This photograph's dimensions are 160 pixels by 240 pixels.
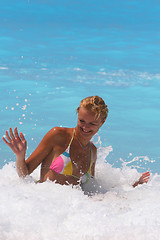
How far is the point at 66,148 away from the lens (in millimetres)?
4586

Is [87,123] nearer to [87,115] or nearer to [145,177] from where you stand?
[87,115]

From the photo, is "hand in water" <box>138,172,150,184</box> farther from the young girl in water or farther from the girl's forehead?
the girl's forehead

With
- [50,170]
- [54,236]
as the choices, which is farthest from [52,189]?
[54,236]

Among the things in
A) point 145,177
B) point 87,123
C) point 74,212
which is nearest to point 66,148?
point 87,123

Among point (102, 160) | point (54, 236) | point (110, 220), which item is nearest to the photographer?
point (54, 236)

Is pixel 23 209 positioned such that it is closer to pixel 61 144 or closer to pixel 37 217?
pixel 37 217

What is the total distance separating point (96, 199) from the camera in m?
4.51

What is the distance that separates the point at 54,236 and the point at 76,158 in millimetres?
1278

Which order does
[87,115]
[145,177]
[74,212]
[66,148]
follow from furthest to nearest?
[145,177] < [66,148] < [87,115] < [74,212]

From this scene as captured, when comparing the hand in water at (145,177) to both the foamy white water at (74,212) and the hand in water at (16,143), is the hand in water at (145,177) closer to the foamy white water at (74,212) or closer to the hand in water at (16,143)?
the foamy white water at (74,212)

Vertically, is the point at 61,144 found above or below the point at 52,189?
above

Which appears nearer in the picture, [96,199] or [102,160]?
[96,199]

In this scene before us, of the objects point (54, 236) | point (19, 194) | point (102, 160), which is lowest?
point (54, 236)

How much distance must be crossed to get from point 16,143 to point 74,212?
3.22 feet
